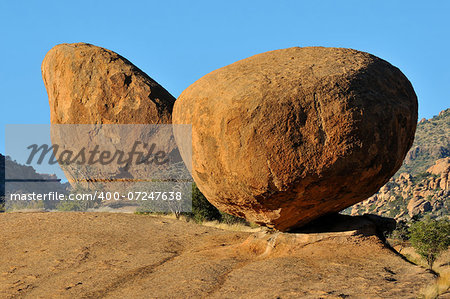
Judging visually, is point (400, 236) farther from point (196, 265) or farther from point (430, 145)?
point (430, 145)

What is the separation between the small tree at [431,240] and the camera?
11797mm

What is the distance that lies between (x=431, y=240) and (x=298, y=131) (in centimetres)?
500

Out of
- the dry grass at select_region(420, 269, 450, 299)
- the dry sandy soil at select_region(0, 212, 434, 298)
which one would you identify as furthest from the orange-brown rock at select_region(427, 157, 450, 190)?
the dry grass at select_region(420, 269, 450, 299)

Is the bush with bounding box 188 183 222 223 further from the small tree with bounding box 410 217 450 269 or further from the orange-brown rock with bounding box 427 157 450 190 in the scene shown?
Answer: the orange-brown rock with bounding box 427 157 450 190

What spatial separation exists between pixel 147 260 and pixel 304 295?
13.4 ft

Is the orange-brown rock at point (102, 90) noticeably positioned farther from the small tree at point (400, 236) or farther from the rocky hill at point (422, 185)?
the rocky hill at point (422, 185)

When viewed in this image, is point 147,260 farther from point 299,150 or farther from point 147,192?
point 147,192

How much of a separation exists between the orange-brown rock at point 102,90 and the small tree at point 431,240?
366 inches

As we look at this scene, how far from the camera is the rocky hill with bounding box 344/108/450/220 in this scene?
36750 mm

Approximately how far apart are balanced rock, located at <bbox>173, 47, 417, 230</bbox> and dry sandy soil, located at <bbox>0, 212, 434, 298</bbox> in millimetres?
900

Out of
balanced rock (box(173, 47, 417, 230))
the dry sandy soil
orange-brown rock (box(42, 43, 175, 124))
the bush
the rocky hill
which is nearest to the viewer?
the dry sandy soil

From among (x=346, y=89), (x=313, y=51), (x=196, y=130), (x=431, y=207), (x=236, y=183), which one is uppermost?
(x=313, y=51)

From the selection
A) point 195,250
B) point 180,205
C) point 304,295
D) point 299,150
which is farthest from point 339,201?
point 180,205

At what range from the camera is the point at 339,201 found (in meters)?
10.0
